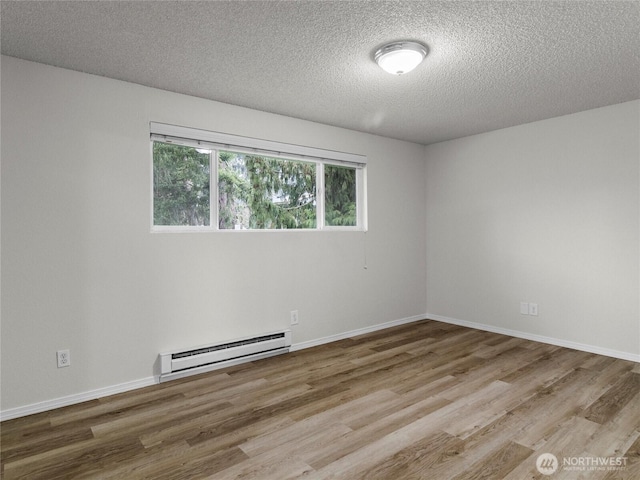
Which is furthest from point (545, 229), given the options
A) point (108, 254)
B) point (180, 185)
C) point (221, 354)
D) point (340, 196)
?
point (108, 254)

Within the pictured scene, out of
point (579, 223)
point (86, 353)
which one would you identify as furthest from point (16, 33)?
point (579, 223)

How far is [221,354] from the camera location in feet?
11.1

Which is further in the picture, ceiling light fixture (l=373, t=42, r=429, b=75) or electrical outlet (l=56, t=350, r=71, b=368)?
electrical outlet (l=56, t=350, r=71, b=368)

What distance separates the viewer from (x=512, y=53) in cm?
254

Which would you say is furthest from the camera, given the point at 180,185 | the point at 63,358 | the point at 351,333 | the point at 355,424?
the point at 351,333

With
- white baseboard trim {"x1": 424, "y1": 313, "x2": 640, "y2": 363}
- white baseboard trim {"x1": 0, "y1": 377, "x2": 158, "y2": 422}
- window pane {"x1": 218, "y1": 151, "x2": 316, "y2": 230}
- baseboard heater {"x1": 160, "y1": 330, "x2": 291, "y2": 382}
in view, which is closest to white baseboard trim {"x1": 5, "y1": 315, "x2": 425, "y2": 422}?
white baseboard trim {"x1": 0, "y1": 377, "x2": 158, "y2": 422}

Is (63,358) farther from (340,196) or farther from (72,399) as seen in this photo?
(340,196)

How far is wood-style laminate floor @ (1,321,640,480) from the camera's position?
1.98 metres

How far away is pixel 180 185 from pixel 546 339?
12.9ft

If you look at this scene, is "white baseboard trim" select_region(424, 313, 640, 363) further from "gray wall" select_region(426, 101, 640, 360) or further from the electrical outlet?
the electrical outlet

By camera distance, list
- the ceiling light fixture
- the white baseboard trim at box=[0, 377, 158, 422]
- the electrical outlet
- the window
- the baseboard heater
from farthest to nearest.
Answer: the window → the baseboard heater → the electrical outlet → the white baseboard trim at box=[0, 377, 158, 422] → the ceiling light fixture

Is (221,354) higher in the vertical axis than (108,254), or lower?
lower

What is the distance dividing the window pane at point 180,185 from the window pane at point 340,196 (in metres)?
1.39

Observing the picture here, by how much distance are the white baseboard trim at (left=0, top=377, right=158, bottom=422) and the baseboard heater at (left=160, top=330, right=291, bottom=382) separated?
171 mm
